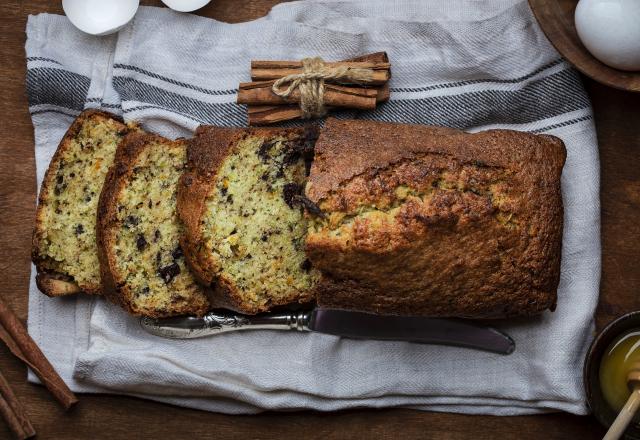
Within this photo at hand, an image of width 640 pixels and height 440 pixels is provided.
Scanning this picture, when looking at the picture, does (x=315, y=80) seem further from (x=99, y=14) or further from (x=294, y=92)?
(x=99, y=14)

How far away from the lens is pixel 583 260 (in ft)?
9.97

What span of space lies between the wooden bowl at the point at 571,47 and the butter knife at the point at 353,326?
116cm

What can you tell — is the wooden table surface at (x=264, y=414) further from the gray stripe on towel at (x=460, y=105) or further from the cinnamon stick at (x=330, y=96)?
the cinnamon stick at (x=330, y=96)

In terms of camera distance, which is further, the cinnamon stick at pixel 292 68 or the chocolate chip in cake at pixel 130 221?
the cinnamon stick at pixel 292 68

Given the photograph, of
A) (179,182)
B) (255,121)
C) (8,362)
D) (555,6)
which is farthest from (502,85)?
(8,362)

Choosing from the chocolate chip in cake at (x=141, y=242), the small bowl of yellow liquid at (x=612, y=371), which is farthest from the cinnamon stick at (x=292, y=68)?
the small bowl of yellow liquid at (x=612, y=371)

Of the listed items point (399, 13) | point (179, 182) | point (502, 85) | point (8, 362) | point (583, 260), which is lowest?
point (8, 362)

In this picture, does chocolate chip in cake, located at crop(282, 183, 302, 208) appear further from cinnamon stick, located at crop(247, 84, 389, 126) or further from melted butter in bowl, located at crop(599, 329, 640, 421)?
melted butter in bowl, located at crop(599, 329, 640, 421)

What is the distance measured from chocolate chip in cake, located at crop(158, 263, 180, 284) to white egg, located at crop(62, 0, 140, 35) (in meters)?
1.11

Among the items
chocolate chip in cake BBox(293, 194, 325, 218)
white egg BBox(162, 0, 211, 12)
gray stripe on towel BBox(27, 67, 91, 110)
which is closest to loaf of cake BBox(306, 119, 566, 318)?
chocolate chip in cake BBox(293, 194, 325, 218)

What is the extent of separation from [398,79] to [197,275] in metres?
1.27

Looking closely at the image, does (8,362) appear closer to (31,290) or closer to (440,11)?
(31,290)

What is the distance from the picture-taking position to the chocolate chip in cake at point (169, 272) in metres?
2.95

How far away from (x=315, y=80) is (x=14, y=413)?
6.64 feet
